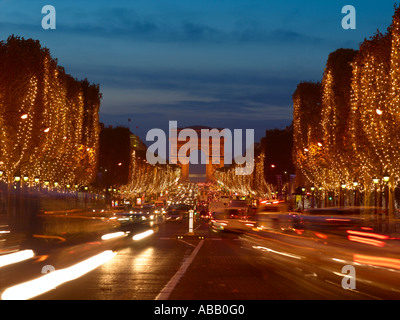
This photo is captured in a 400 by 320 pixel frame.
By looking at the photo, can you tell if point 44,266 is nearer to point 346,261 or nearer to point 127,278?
point 127,278

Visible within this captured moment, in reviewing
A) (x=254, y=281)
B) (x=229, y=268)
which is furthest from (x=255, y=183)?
(x=254, y=281)

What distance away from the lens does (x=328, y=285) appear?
13.4 metres

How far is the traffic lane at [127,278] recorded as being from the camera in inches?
470

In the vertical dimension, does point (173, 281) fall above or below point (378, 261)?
below

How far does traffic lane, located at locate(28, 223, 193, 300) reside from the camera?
11948mm

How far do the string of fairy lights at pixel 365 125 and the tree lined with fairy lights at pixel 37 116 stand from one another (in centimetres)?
2219

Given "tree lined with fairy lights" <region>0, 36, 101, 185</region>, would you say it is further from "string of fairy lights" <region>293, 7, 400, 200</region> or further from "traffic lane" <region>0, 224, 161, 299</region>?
"traffic lane" <region>0, 224, 161, 299</region>

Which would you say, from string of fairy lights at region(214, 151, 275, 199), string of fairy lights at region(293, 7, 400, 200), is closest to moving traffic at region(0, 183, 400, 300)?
string of fairy lights at region(293, 7, 400, 200)

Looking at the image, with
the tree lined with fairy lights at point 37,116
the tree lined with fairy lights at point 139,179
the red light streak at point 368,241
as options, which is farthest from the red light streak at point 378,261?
the tree lined with fairy lights at point 139,179

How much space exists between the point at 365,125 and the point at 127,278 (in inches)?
1261

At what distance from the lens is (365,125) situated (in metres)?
44.0

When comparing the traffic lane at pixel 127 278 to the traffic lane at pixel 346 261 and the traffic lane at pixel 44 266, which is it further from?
the traffic lane at pixel 346 261
